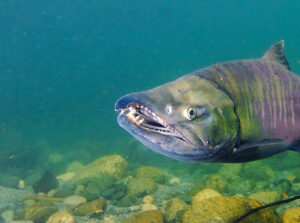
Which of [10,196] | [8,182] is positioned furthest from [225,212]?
[8,182]

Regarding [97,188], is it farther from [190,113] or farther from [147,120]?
[190,113]

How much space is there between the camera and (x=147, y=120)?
2.34m

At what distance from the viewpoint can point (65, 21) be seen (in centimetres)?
10462

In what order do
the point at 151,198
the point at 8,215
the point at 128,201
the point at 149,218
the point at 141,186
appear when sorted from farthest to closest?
the point at 141,186 → the point at 151,198 → the point at 8,215 → the point at 128,201 → the point at 149,218

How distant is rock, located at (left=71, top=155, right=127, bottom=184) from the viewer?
9.94 m

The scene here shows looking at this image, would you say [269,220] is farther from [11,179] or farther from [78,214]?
[11,179]

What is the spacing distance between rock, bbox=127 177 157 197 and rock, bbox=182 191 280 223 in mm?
3918

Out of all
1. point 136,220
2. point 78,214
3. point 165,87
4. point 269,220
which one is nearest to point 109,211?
point 78,214

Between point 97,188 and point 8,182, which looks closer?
point 97,188

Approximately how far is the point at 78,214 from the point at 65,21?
361ft

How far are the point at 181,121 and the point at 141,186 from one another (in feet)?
20.2

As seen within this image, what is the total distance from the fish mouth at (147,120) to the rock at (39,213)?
5248 mm

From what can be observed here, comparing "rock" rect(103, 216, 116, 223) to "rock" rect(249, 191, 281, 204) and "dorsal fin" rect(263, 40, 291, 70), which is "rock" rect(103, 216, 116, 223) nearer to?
"rock" rect(249, 191, 281, 204)

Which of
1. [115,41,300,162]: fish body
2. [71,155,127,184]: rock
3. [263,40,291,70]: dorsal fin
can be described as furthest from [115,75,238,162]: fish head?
[71,155,127,184]: rock
